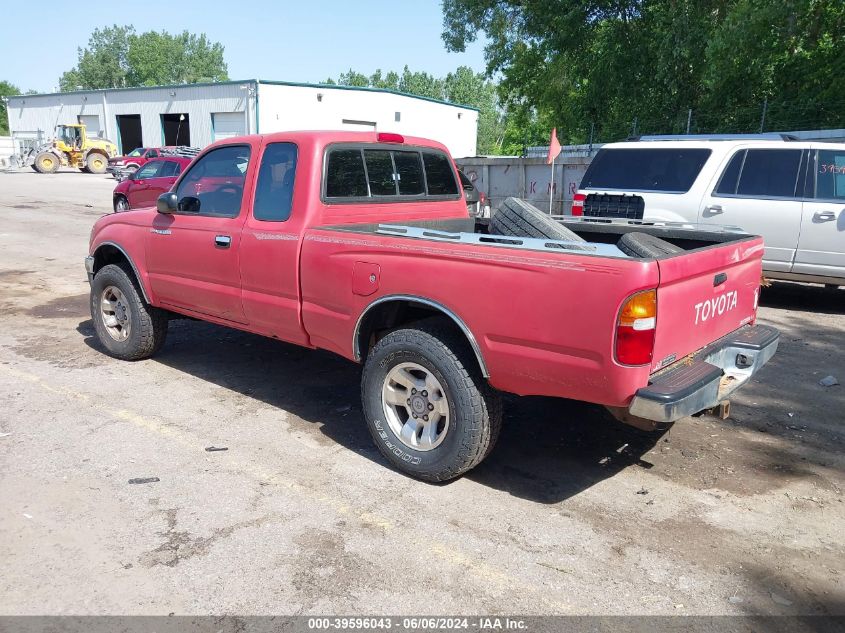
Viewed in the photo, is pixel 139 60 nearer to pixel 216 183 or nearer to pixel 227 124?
pixel 227 124

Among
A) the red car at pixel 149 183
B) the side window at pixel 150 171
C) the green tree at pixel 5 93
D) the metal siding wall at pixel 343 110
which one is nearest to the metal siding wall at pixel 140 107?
the metal siding wall at pixel 343 110

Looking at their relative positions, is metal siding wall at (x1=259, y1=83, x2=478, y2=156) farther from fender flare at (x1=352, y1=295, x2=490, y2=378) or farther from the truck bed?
fender flare at (x1=352, y1=295, x2=490, y2=378)

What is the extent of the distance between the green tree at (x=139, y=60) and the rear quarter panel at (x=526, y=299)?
4682 inches

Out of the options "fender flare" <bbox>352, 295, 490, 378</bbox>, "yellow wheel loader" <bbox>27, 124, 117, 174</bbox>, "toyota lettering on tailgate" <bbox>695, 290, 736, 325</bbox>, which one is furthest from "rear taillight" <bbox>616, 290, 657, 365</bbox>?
"yellow wheel loader" <bbox>27, 124, 117, 174</bbox>

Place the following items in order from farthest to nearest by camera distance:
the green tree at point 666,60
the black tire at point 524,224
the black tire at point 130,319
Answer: the green tree at point 666,60
the black tire at point 130,319
the black tire at point 524,224

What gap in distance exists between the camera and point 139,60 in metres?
109

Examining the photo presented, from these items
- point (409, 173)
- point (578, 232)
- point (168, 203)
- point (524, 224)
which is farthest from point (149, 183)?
point (524, 224)

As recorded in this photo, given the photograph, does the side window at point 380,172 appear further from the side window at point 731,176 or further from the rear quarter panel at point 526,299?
the side window at point 731,176

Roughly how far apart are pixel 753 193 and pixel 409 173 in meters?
→ 4.93

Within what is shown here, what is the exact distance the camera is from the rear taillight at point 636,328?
3.07 metres

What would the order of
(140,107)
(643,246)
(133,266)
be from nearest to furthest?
(643,246), (133,266), (140,107)

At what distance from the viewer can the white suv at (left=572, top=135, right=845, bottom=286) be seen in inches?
307

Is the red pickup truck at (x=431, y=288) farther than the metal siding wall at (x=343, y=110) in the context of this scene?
No

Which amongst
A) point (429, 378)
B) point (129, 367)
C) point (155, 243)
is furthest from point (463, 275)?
point (129, 367)
